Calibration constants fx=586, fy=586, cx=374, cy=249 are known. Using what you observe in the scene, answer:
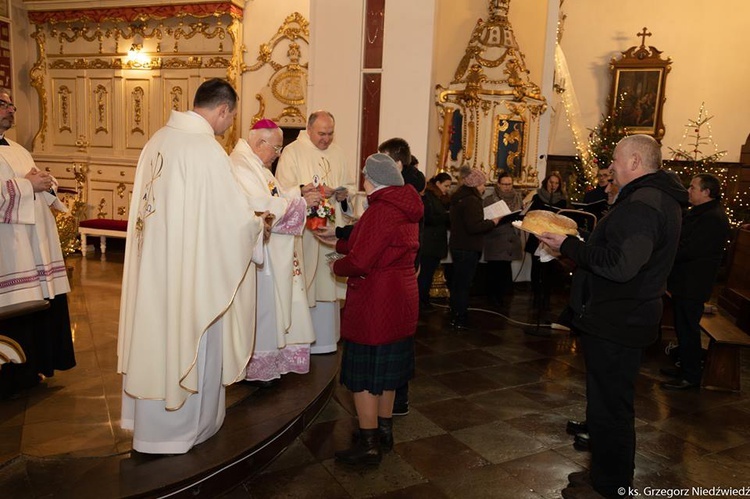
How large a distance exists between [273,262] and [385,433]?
1.34m

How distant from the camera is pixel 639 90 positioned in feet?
38.4

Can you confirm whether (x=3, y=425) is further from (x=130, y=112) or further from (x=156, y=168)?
(x=130, y=112)

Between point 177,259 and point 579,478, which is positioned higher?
point 177,259

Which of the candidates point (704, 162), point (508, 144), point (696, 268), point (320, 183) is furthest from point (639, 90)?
point (320, 183)

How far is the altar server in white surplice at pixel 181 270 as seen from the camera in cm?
291

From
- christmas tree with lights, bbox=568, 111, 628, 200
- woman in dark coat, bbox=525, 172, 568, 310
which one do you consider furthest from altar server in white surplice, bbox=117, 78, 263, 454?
christmas tree with lights, bbox=568, 111, 628, 200

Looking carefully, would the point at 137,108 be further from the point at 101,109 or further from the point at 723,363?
the point at 723,363

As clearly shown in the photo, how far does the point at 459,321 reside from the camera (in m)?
6.60

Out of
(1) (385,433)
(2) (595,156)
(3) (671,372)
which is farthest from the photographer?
(2) (595,156)

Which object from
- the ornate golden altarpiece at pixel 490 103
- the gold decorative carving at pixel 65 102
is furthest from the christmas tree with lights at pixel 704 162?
the gold decorative carving at pixel 65 102

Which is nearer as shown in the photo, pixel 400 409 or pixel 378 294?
pixel 378 294

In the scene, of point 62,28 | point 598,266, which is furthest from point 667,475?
point 62,28

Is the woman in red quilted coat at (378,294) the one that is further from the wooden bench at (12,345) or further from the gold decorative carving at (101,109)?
the gold decorative carving at (101,109)

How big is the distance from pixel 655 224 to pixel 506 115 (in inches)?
233
